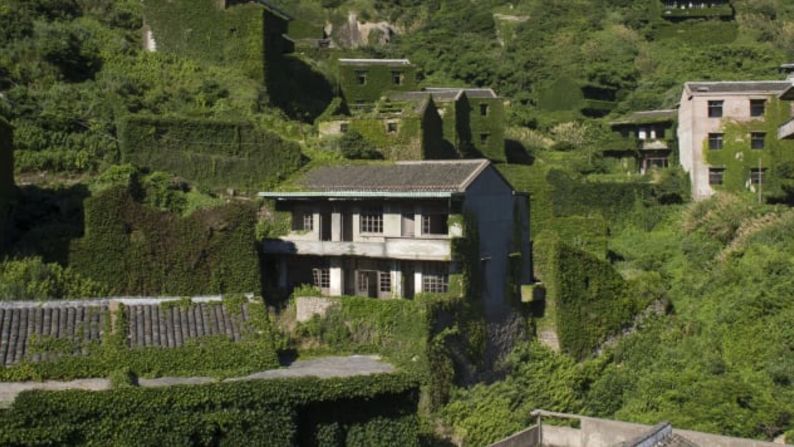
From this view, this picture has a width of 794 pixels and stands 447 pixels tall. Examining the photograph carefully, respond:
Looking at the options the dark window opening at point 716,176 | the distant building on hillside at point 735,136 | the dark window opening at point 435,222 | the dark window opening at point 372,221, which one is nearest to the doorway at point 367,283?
the dark window opening at point 372,221

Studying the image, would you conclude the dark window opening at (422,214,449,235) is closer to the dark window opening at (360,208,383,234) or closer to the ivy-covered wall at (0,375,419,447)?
the dark window opening at (360,208,383,234)

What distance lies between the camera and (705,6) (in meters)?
73.0

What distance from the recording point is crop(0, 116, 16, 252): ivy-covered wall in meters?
23.6

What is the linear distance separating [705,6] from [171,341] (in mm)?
65260

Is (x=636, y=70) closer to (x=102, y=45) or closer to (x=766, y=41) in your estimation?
(x=766, y=41)

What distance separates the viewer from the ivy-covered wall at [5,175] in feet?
77.4

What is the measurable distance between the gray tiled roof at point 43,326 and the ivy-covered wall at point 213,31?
2089 centimetres

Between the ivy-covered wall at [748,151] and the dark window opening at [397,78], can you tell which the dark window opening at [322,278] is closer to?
the dark window opening at [397,78]

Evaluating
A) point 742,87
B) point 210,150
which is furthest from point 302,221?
point 742,87

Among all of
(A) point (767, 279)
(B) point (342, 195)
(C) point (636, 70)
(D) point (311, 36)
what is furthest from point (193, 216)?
(C) point (636, 70)

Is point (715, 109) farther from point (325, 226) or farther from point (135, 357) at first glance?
point (135, 357)

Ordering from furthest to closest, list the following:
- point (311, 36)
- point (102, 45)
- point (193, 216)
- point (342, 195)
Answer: point (311, 36) → point (102, 45) → point (342, 195) → point (193, 216)

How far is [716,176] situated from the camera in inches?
1615

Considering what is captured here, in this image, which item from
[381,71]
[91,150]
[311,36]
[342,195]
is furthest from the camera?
[311,36]
